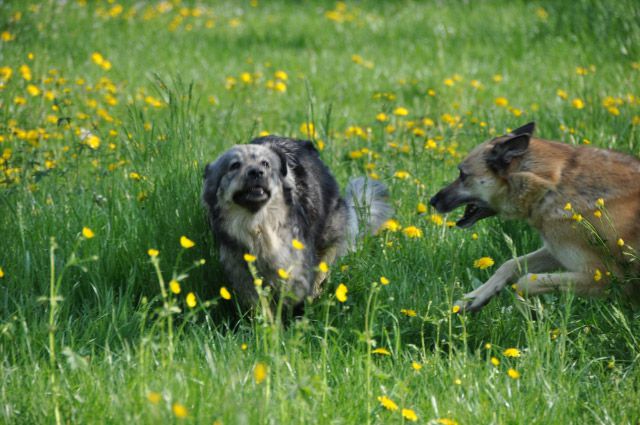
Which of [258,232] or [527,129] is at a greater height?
[527,129]

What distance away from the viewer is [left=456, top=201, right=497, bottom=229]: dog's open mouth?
4590mm

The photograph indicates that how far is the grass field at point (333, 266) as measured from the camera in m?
3.20

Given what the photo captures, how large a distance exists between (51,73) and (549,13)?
19.8 feet

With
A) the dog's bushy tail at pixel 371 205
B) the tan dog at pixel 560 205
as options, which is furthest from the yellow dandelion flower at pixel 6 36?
the tan dog at pixel 560 205

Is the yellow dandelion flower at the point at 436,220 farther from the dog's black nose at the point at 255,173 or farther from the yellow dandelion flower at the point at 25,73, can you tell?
the yellow dandelion flower at the point at 25,73

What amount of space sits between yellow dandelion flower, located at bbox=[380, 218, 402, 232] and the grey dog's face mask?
657 mm

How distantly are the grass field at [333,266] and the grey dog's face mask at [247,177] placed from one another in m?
0.27

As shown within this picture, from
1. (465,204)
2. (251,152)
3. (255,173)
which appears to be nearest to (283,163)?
(251,152)

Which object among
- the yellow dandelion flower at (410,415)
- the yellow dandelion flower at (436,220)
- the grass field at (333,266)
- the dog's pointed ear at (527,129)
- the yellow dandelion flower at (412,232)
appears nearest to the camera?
the yellow dandelion flower at (410,415)

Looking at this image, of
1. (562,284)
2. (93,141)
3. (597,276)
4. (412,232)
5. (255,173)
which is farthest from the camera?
(93,141)

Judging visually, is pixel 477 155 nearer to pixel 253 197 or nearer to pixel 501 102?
pixel 253 197

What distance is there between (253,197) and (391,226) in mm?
836

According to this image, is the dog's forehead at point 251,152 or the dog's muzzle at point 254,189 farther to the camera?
the dog's forehead at point 251,152

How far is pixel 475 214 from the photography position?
182 inches
